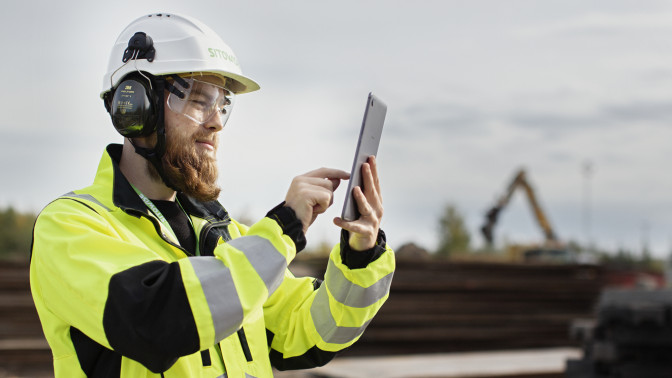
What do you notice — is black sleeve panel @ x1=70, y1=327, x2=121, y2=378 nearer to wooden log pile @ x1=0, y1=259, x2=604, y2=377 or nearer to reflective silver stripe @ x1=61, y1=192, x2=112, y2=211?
reflective silver stripe @ x1=61, y1=192, x2=112, y2=211

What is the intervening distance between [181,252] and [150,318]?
1.37ft

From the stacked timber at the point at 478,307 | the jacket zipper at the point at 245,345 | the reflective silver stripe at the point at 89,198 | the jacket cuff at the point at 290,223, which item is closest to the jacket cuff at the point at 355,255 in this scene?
the jacket cuff at the point at 290,223

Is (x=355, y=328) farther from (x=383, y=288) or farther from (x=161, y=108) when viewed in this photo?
(x=161, y=108)

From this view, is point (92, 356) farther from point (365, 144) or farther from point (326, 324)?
point (365, 144)

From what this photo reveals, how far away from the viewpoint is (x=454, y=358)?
10586 millimetres

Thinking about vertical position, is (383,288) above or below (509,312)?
above

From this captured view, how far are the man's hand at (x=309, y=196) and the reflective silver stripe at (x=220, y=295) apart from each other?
0.28 meters

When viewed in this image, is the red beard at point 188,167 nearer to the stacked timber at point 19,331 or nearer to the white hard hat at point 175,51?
the white hard hat at point 175,51

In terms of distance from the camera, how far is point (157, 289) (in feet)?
5.96

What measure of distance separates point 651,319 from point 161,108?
603 centimetres

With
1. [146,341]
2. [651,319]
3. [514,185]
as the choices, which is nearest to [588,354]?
[651,319]

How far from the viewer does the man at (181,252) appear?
1842mm

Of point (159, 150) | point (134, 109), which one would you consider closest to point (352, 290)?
point (159, 150)

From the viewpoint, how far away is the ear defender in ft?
7.48
